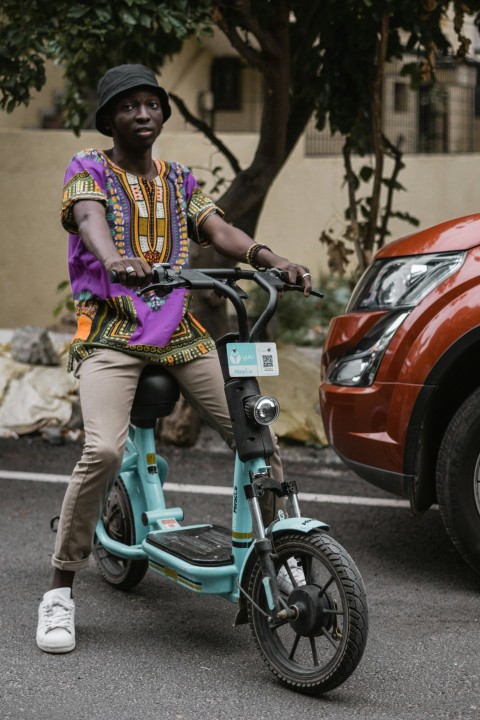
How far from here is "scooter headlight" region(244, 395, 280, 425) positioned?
3617 mm

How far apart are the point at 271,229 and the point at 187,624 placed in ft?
28.3

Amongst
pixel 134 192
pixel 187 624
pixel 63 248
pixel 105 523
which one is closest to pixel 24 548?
pixel 105 523

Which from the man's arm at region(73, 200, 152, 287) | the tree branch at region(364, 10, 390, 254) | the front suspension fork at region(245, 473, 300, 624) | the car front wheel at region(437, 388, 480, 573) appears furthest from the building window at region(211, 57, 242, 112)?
the front suspension fork at region(245, 473, 300, 624)

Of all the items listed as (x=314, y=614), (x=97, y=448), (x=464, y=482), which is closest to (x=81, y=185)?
(x=97, y=448)

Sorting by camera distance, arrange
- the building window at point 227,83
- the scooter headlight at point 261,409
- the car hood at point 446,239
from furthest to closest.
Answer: the building window at point 227,83 < the car hood at point 446,239 < the scooter headlight at point 261,409

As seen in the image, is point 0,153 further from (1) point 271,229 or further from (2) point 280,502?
(2) point 280,502

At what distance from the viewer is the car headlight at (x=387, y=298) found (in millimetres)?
4586

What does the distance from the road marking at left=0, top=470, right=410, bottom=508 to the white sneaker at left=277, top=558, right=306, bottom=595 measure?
255 cm

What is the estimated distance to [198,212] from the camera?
4203 mm

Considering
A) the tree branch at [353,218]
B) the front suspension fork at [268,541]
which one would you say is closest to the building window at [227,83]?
the tree branch at [353,218]

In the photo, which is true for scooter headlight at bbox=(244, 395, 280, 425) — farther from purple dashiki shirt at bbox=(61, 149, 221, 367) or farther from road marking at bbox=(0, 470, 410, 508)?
road marking at bbox=(0, 470, 410, 508)

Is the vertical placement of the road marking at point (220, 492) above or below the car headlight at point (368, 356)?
below

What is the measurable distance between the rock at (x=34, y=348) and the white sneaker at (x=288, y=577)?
203 inches

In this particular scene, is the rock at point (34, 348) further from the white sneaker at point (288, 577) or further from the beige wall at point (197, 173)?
the white sneaker at point (288, 577)
